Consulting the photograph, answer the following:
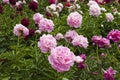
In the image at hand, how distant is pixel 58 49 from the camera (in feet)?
8.07

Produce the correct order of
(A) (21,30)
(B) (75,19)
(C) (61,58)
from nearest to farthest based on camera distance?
(C) (61,58) < (A) (21,30) < (B) (75,19)

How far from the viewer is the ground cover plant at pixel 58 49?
9.02 feet

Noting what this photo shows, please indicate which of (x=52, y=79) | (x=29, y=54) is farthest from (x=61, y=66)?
(x=29, y=54)

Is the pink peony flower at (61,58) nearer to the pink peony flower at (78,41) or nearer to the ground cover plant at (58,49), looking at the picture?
the ground cover plant at (58,49)

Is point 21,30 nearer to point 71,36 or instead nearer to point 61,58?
point 71,36

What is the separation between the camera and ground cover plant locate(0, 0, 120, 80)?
2748mm

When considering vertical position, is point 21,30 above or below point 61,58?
above

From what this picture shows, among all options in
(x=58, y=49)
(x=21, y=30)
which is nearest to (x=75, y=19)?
(x=21, y=30)

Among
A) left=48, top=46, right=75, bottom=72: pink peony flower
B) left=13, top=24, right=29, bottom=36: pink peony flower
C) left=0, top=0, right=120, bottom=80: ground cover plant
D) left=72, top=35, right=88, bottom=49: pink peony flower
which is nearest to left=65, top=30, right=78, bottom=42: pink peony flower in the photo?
left=0, top=0, right=120, bottom=80: ground cover plant

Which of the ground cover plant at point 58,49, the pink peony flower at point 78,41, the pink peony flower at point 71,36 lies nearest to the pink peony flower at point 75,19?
the ground cover plant at point 58,49

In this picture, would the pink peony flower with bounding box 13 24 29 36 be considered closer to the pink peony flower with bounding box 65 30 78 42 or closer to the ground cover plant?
the ground cover plant

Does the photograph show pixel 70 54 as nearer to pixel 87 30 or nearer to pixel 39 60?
pixel 39 60

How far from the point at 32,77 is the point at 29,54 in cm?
38

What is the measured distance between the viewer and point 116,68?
3.47 metres
